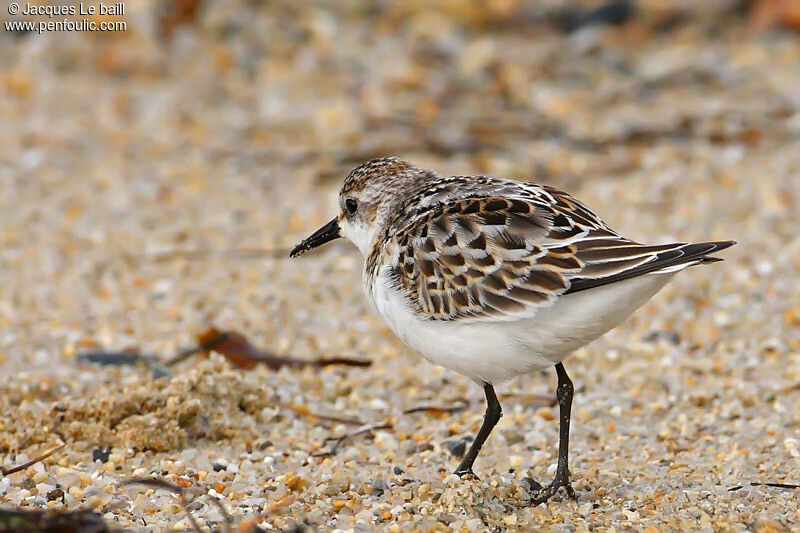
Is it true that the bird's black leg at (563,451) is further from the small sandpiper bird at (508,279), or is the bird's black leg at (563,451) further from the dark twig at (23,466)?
the dark twig at (23,466)

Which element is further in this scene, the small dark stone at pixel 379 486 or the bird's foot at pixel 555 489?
the small dark stone at pixel 379 486

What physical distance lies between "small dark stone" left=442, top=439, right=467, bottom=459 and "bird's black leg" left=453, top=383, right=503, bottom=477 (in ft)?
0.91

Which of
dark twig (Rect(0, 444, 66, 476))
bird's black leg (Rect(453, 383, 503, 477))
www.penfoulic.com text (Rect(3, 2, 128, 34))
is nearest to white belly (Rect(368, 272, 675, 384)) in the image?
bird's black leg (Rect(453, 383, 503, 477))

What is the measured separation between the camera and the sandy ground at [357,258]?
4.31 metres

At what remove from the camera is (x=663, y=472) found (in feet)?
14.4

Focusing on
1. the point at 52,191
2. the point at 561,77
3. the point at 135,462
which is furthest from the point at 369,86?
the point at 135,462

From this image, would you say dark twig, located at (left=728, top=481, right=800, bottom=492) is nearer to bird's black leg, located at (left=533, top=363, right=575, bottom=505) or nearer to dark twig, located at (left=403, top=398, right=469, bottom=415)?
bird's black leg, located at (left=533, top=363, right=575, bottom=505)

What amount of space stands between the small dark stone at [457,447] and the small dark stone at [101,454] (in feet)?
4.66

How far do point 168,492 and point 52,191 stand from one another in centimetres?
435

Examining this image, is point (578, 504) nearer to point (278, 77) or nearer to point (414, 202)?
point (414, 202)

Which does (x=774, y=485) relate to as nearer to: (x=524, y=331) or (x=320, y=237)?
(x=524, y=331)

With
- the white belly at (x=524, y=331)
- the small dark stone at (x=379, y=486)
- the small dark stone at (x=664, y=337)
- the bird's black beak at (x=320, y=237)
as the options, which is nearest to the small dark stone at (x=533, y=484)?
the white belly at (x=524, y=331)

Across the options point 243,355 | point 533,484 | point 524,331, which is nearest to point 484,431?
point 533,484

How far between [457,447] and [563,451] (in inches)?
28.9
